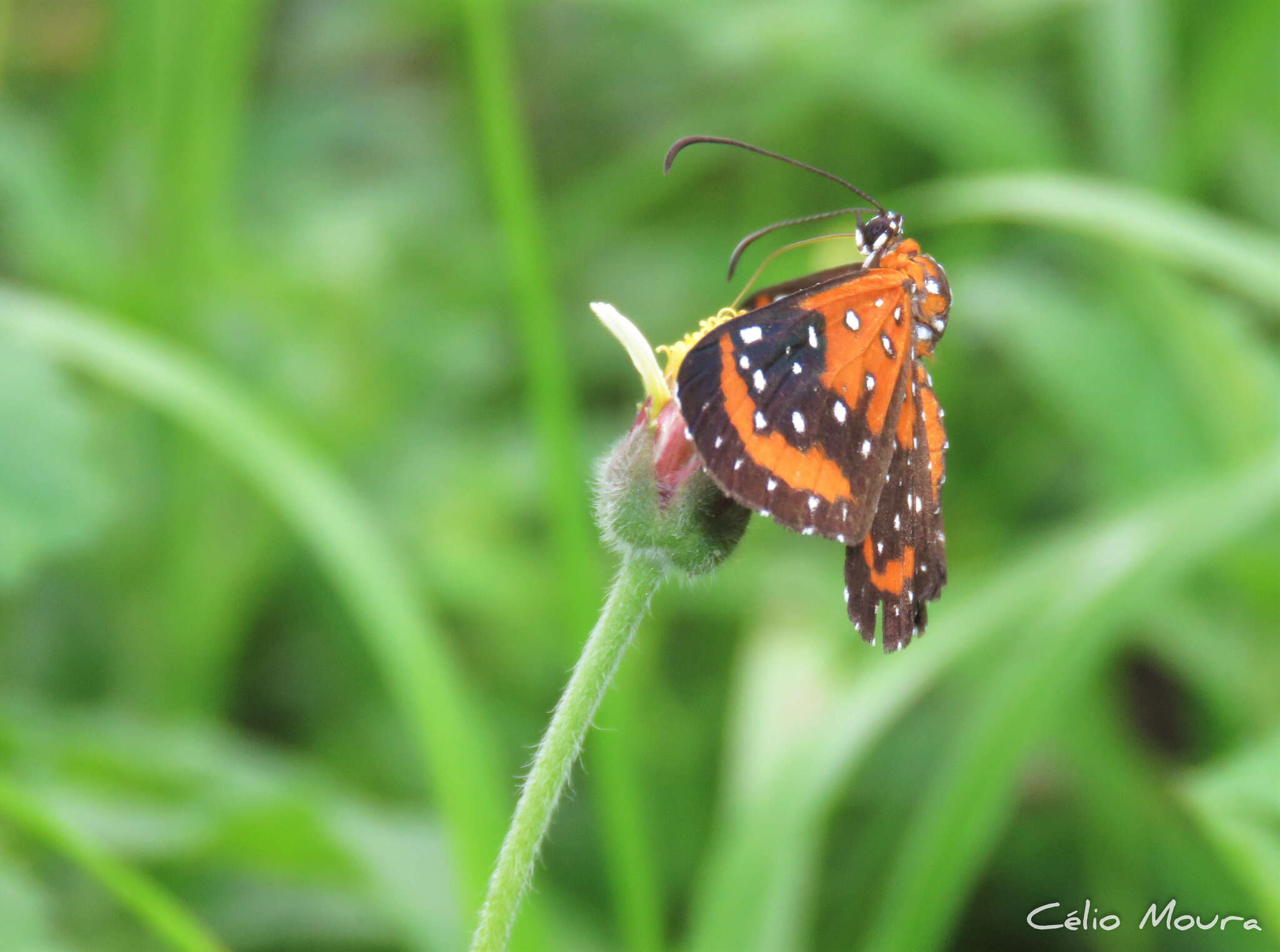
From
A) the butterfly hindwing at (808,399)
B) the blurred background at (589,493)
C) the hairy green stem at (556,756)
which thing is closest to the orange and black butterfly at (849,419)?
the butterfly hindwing at (808,399)

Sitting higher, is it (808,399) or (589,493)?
(589,493)

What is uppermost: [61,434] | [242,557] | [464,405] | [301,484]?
[464,405]

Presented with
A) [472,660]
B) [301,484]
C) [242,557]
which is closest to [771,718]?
[472,660]

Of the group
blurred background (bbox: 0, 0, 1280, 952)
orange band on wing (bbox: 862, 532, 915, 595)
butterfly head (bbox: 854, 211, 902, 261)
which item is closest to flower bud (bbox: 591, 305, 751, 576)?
orange band on wing (bbox: 862, 532, 915, 595)

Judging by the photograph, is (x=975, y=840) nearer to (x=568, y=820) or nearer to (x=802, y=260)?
(x=568, y=820)

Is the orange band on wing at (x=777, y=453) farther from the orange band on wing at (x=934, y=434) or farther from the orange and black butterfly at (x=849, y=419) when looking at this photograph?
the orange band on wing at (x=934, y=434)

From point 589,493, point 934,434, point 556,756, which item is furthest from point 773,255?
point 589,493

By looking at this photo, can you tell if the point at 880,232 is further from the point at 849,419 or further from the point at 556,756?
the point at 556,756

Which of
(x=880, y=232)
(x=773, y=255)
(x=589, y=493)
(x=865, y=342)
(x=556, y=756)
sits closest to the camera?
(x=556, y=756)
